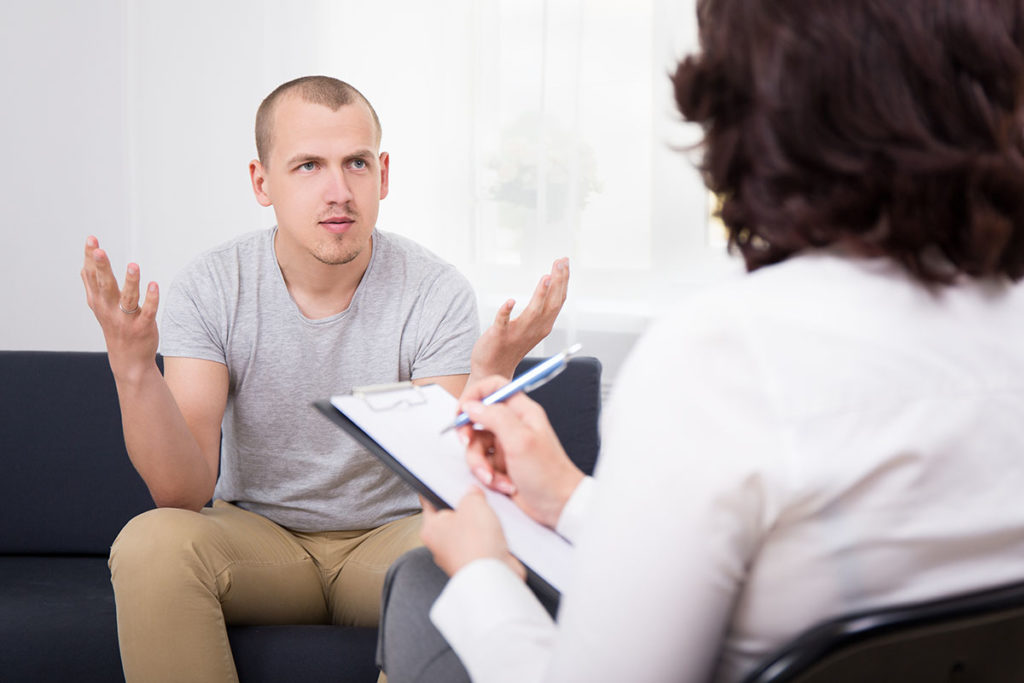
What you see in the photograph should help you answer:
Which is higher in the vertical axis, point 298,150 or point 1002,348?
point 298,150

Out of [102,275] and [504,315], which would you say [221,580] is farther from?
[504,315]

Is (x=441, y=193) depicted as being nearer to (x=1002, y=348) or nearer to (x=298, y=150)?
(x=298, y=150)

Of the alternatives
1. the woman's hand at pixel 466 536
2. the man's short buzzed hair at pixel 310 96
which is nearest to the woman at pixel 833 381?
the woman's hand at pixel 466 536

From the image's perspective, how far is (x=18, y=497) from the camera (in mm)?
1998

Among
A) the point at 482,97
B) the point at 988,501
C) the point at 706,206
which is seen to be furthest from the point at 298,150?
the point at 988,501

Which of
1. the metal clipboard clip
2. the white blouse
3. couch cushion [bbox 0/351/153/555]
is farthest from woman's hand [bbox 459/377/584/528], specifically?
couch cushion [bbox 0/351/153/555]

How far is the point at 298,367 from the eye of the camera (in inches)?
66.9

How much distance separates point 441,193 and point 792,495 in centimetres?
219

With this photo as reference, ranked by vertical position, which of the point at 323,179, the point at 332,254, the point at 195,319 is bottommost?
the point at 195,319

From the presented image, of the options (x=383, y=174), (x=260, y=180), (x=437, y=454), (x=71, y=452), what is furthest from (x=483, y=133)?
(x=437, y=454)

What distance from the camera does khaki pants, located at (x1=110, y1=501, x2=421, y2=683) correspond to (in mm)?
1377

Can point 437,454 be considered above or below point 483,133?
below

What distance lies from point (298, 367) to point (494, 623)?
1.06 meters

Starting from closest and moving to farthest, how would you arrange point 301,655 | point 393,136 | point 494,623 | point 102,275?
1. point 494,623
2. point 102,275
3. point 301,655
4. point 393,136
